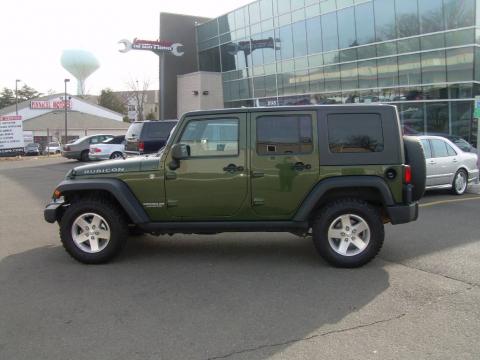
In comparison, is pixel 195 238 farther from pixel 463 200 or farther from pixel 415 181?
pixel 463 200

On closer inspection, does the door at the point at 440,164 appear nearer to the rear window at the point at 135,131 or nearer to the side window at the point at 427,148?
the side window at the point at 427,148

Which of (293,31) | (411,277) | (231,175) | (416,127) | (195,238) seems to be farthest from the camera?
(293,31)

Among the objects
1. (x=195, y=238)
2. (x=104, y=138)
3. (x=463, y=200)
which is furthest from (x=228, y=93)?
(x=195, y=238)

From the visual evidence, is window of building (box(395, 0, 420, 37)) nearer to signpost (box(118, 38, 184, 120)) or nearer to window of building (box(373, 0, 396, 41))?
window of building (box(373, 0, 396, 41))

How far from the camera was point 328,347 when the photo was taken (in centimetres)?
384

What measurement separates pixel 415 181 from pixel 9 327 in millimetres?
4537

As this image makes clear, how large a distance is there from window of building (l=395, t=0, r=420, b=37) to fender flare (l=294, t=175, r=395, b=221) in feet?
77.5

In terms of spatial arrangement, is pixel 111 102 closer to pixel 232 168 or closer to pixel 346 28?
pixel 346 28

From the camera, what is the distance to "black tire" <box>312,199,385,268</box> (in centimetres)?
586

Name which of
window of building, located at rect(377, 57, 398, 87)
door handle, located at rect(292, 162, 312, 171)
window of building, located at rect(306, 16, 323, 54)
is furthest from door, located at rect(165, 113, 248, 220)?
window of building, located at rect(306, 16, 323, 54)

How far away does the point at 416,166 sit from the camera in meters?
6.06

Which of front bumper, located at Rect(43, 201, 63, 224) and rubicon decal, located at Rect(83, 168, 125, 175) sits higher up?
rubicon decal, located at Rect(83, 168, 125, 175)

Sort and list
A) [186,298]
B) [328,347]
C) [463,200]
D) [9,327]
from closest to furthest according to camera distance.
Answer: [328,347] → [9,327] → [186,298] → [463,200]

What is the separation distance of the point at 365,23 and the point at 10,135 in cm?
2271
